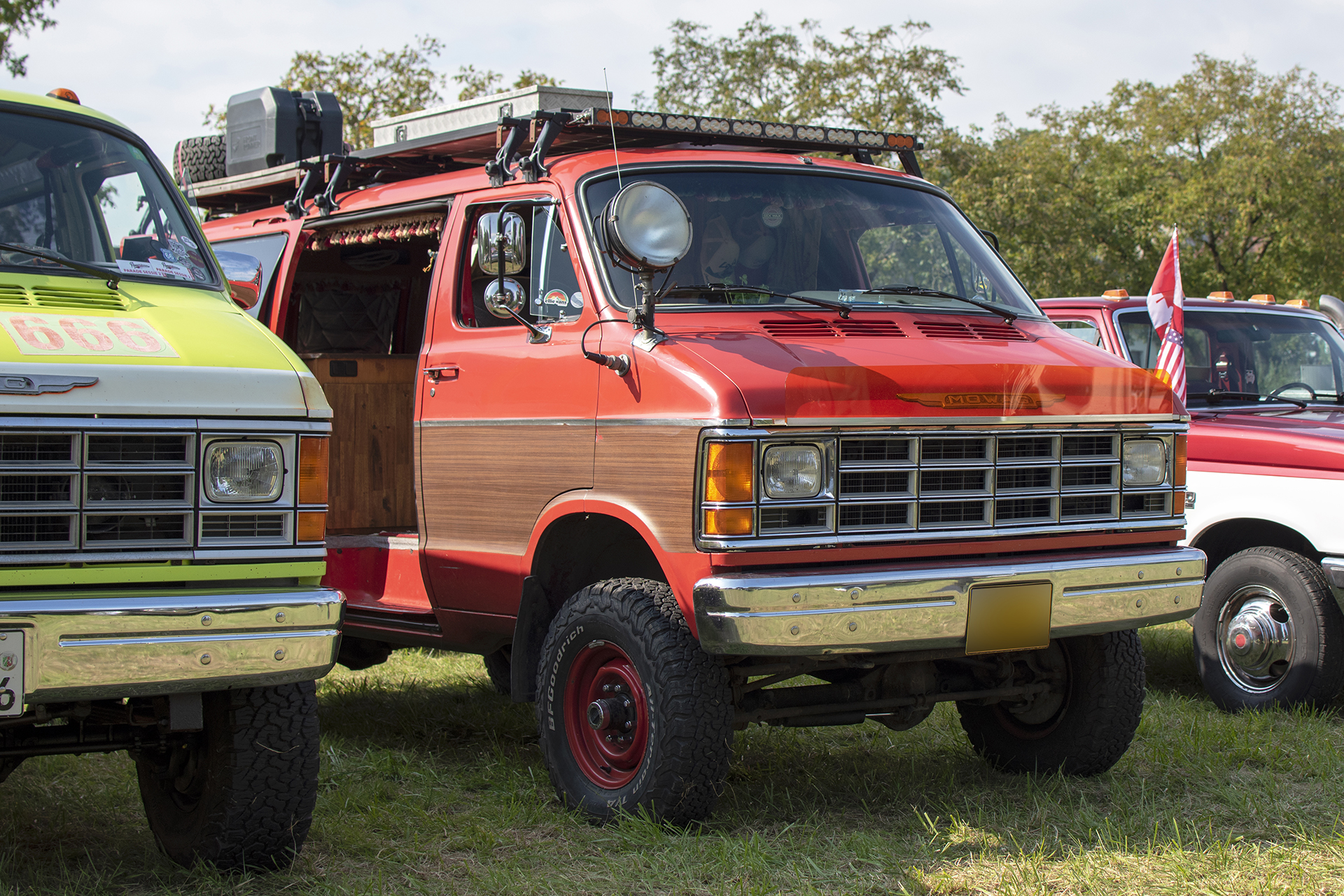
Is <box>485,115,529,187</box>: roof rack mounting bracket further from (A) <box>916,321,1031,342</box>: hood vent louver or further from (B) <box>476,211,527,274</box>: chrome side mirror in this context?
(A) <box>916,321,1031,342</box>: hood vent louver

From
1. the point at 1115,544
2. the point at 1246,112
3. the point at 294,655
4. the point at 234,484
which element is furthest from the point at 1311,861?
the point at 1246,112

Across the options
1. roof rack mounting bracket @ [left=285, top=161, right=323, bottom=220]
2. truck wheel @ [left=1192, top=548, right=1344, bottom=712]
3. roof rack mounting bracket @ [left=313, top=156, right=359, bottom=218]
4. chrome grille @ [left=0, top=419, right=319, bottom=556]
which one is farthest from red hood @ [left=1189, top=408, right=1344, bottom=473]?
chrome grille @ [left=0, top=419, right=319, bottom=556]

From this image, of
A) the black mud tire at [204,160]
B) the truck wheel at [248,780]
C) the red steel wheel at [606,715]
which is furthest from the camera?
the black mud tire at [204,160]

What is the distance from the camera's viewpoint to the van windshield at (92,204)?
171 inches

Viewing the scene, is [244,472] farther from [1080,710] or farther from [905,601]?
[1080,710]

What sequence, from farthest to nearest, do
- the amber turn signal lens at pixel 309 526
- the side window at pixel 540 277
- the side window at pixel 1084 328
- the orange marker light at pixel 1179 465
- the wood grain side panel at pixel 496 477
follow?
the side window at pixel 1084 328
the side window at pixel 540 277
the orange marker light at pixel 1179 465
the wood grain side panel at pixel 496 477
the amber turn signal lens at pixel 309 526

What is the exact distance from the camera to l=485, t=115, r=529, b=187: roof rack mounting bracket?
538 centimetres

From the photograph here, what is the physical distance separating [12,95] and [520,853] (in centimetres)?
304

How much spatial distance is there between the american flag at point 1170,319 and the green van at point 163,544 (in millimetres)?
4613

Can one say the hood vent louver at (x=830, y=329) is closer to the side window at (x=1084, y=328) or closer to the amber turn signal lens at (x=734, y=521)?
the amber turn signal lens at (x=734, y=521)

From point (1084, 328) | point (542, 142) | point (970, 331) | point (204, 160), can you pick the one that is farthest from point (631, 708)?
point (204, 160)

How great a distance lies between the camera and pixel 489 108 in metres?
5.81

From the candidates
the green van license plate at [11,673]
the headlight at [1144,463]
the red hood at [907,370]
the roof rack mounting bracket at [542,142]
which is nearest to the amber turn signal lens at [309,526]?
the green van license plate at [11,673]

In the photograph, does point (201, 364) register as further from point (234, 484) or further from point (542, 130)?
point (542, 130)
